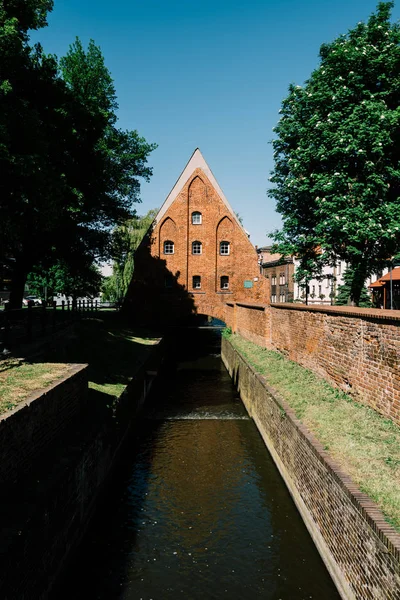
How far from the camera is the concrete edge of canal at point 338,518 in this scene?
15.7ft

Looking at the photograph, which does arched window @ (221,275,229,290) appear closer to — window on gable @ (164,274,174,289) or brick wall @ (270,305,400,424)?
window on gable @ (164,274,174,289)

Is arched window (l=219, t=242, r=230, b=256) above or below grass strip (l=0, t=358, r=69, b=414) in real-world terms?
above

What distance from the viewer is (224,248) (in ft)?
108

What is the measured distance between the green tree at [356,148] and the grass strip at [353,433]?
6.78 metres

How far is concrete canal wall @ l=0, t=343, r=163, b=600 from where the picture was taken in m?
5.11

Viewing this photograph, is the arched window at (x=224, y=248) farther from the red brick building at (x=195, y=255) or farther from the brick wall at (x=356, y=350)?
the brick wall at (x=356, y=350)

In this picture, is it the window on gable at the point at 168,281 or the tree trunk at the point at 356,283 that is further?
the window on gable at the point at 168,281

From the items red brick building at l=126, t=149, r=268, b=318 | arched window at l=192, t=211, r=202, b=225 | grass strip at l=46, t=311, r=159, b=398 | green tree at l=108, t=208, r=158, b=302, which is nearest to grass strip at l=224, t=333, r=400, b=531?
grass strip at l=46, t=311, r=159, b=398

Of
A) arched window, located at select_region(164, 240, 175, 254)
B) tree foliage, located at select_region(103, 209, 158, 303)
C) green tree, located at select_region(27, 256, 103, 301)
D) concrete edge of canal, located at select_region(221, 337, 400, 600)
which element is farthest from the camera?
tree foliage, located at select_region(103, 209, 158, 303)

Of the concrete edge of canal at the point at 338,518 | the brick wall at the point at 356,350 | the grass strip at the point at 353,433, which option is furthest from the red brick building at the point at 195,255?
the concrete edge of canal at the point at 338,518

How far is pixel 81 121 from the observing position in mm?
17125

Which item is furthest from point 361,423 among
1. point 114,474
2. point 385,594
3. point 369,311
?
point 114,474

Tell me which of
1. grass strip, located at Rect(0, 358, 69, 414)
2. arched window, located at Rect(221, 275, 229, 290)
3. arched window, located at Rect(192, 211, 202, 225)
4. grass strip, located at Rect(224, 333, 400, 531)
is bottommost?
grass strip, located at Rect(224, 333, 400, 531)

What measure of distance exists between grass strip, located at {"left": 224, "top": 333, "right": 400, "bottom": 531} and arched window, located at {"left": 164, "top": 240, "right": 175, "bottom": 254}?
20.1m
